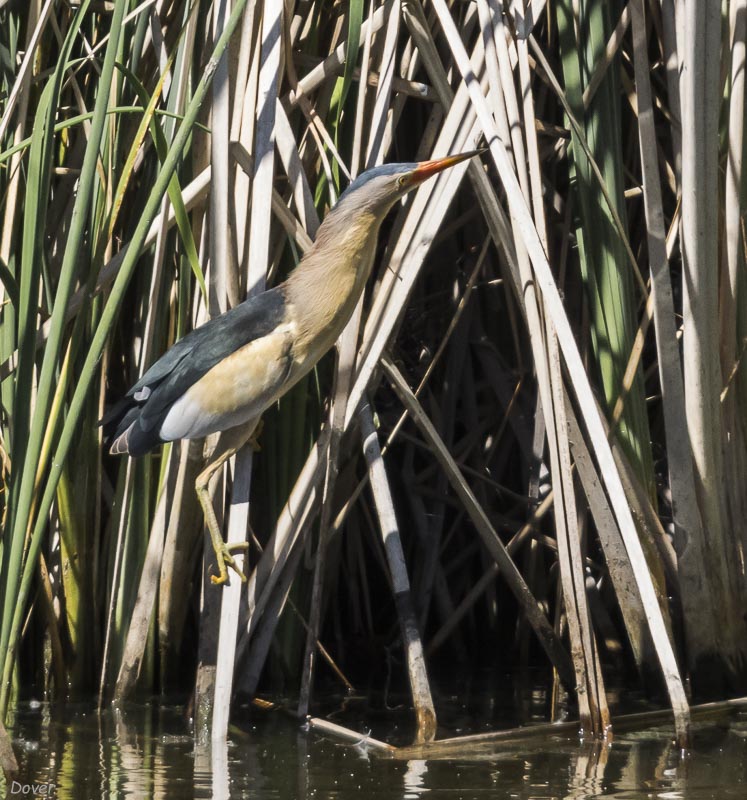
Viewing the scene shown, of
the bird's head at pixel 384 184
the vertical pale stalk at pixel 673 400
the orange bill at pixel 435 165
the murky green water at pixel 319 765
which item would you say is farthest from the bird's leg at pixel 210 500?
the vertical pale stalk at pixel 673 400

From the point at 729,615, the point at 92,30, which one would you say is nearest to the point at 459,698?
the point at 729,615

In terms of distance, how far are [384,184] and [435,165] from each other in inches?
4.7

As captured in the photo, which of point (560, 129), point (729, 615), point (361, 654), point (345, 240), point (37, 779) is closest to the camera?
point (37, 779)

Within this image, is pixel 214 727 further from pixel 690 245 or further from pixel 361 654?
pixel 690 245

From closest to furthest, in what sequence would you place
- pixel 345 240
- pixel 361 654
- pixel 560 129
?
pixel 345 240 → pixel 560 129 → pixel 361 654

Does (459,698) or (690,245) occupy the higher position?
(690,245)

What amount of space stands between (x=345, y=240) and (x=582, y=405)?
0.63 m

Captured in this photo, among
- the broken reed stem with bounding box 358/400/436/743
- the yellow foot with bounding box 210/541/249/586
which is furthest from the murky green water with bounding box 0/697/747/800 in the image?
the yellow foot with bounding box 210/541/249/586

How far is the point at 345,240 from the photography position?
99.0 inches

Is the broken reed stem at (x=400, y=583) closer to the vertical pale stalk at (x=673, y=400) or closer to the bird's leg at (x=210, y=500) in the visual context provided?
the bird's leg at (x=210, y=500)

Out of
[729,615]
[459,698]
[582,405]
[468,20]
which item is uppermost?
[468,20]

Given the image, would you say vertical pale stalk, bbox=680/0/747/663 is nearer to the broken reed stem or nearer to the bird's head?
the bird's head

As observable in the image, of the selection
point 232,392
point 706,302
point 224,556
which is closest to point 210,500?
point 224,556

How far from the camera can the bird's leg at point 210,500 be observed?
95.3 inches
